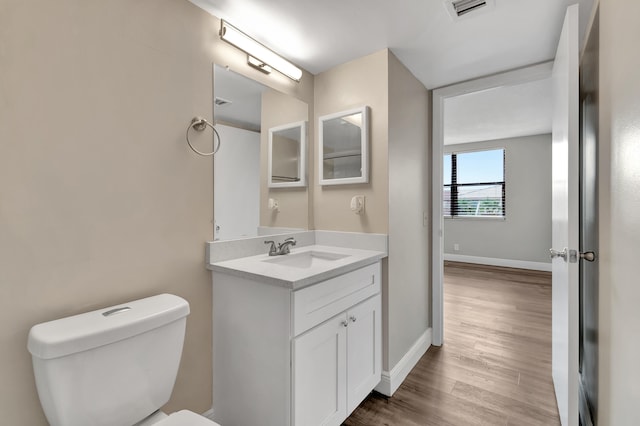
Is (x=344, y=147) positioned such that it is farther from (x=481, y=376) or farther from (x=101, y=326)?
(x=481, y=376)

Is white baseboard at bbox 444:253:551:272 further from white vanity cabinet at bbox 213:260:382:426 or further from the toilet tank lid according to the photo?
the toilet tank lid

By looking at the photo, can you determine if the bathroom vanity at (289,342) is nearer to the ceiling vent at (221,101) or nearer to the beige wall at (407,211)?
the beige wall at (407,211)

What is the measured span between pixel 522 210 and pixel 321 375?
5.37 metres

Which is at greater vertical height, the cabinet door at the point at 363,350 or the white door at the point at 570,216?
the white door at the point at 570,216

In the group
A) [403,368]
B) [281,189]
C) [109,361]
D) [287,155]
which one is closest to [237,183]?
[281,189]

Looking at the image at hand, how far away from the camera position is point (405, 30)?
172 cm

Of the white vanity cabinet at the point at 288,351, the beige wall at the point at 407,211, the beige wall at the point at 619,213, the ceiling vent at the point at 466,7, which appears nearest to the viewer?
the beige wall at the point at 619,213

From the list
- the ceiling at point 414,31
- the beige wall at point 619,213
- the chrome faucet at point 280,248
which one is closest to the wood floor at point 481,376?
the beige wall at point 619,213

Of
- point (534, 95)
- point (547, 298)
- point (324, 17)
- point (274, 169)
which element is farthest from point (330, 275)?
point (547, 298)

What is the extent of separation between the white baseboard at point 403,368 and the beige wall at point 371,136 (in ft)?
3.01

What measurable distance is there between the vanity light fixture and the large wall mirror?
0.12m

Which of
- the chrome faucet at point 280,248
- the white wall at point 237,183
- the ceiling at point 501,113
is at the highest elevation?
the ceiling at point 501,113

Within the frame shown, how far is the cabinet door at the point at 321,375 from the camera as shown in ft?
4.17

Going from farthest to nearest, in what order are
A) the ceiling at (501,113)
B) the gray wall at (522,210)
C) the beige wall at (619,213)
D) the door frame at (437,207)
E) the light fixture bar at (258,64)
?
the gray wall at (522,210)
the ceiling at (501,113)
the door frame at (437,207)
the light fixture bar at (258,64)
the beige wall at (619,213)
